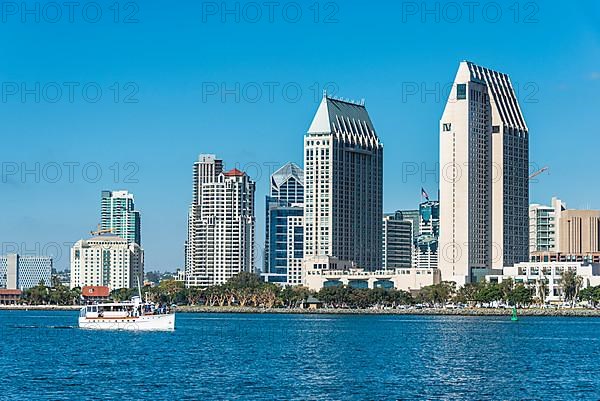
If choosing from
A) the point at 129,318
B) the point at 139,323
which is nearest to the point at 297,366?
the point at 139,323

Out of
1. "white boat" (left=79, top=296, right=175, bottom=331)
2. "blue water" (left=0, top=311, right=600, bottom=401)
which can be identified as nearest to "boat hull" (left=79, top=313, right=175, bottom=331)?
"white boat" (left=79, top=296, right=175, bottom=331)

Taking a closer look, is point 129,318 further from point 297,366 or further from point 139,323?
point 297,366

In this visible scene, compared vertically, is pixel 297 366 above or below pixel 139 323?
below

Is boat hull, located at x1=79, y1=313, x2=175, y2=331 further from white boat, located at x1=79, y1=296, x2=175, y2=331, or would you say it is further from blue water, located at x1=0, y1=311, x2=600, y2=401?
blue water, located at x1=0, y1=311, x2=600, y2=401

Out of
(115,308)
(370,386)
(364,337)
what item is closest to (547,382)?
(370,386)

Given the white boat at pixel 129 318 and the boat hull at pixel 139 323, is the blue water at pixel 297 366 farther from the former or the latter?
the white boat at pixel 129 318

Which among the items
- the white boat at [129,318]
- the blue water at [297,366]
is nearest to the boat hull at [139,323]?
the white boat at [129,318]

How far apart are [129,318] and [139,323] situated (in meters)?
1.67

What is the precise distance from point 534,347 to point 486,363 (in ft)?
82.4

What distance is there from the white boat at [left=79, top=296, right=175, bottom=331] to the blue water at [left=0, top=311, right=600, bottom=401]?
2749 millimetres

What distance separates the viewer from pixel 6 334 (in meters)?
152

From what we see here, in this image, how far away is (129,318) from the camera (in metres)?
149

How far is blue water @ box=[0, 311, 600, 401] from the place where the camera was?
76.8 metres

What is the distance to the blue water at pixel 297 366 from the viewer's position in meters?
76.8
